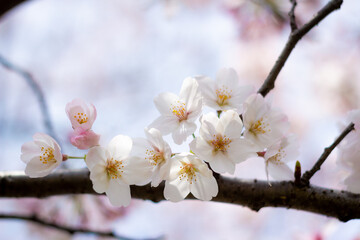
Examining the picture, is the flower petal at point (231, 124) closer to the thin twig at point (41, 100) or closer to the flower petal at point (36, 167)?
the flower petal at point (36, 167)

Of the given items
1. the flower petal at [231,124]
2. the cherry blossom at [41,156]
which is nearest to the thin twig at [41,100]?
the cherry blossom at [41,156]

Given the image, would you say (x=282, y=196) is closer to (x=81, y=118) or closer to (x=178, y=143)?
(x=178, y=143)

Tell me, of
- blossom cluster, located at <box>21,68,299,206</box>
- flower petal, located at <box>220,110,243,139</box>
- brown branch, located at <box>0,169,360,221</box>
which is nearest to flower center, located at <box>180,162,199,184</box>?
blossom cluster, located at <box>21,68,299,206</box>

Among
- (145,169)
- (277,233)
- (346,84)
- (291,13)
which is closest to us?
(145,169)

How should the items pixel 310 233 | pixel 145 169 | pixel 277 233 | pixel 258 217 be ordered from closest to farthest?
pixel 145 169 → pixel 310 233 → pixel 277 233 → pixel 258 217

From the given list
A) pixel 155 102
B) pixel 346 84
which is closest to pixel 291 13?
pixel 155 102

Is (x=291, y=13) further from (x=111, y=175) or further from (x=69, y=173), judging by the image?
(x=69, y=173)
